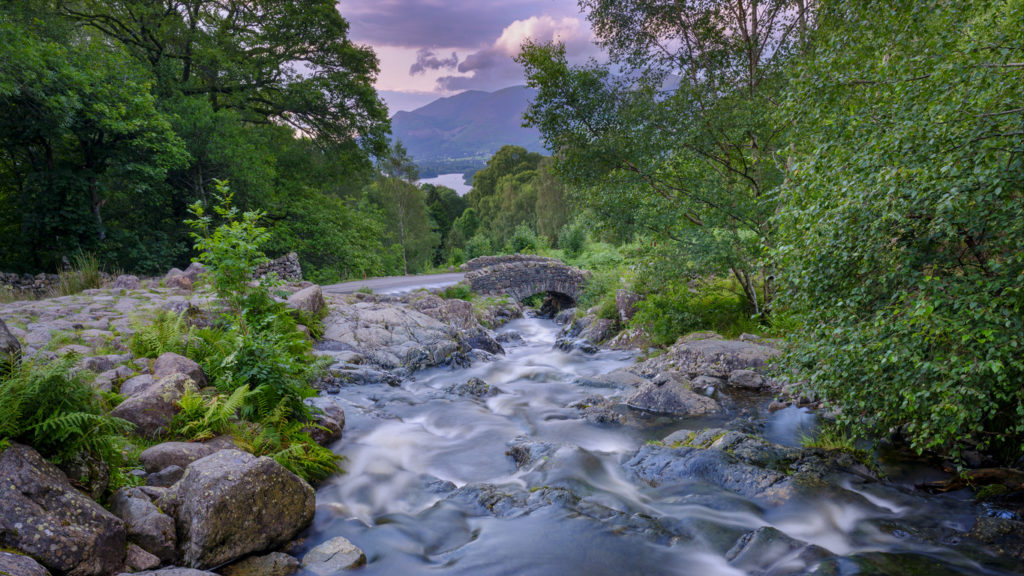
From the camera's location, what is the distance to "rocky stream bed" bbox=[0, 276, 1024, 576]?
4.00 m

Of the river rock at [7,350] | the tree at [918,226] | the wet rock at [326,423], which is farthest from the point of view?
the wet rock at [326,423]

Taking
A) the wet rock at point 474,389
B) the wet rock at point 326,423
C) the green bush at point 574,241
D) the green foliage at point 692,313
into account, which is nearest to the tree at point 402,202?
the green bush at point 574,241

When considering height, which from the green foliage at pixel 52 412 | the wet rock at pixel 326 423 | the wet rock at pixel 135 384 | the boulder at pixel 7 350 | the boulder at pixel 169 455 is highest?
the boulder at pixel 7 350

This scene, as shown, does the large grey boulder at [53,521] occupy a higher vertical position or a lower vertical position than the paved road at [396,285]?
lower

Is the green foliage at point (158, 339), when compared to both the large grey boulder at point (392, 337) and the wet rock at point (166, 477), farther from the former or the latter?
the large grey boulder at point (392, 337)

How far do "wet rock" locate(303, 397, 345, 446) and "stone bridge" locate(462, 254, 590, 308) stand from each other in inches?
611

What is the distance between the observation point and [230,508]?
13.6 ft

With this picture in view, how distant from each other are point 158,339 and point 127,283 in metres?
6.83

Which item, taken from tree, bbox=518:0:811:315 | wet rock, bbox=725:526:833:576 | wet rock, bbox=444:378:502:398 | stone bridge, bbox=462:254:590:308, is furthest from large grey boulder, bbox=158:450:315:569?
stone bridge, bbox=462:254:590:308

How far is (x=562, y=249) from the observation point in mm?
36062

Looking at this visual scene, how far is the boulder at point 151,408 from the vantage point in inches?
212

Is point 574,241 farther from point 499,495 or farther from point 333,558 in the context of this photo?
point 333,558

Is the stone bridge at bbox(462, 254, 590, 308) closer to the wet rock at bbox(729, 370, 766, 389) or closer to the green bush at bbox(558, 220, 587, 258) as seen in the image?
the green bush at bbox(558, 220, 587, 258)

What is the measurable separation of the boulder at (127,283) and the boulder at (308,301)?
12.8 feet
